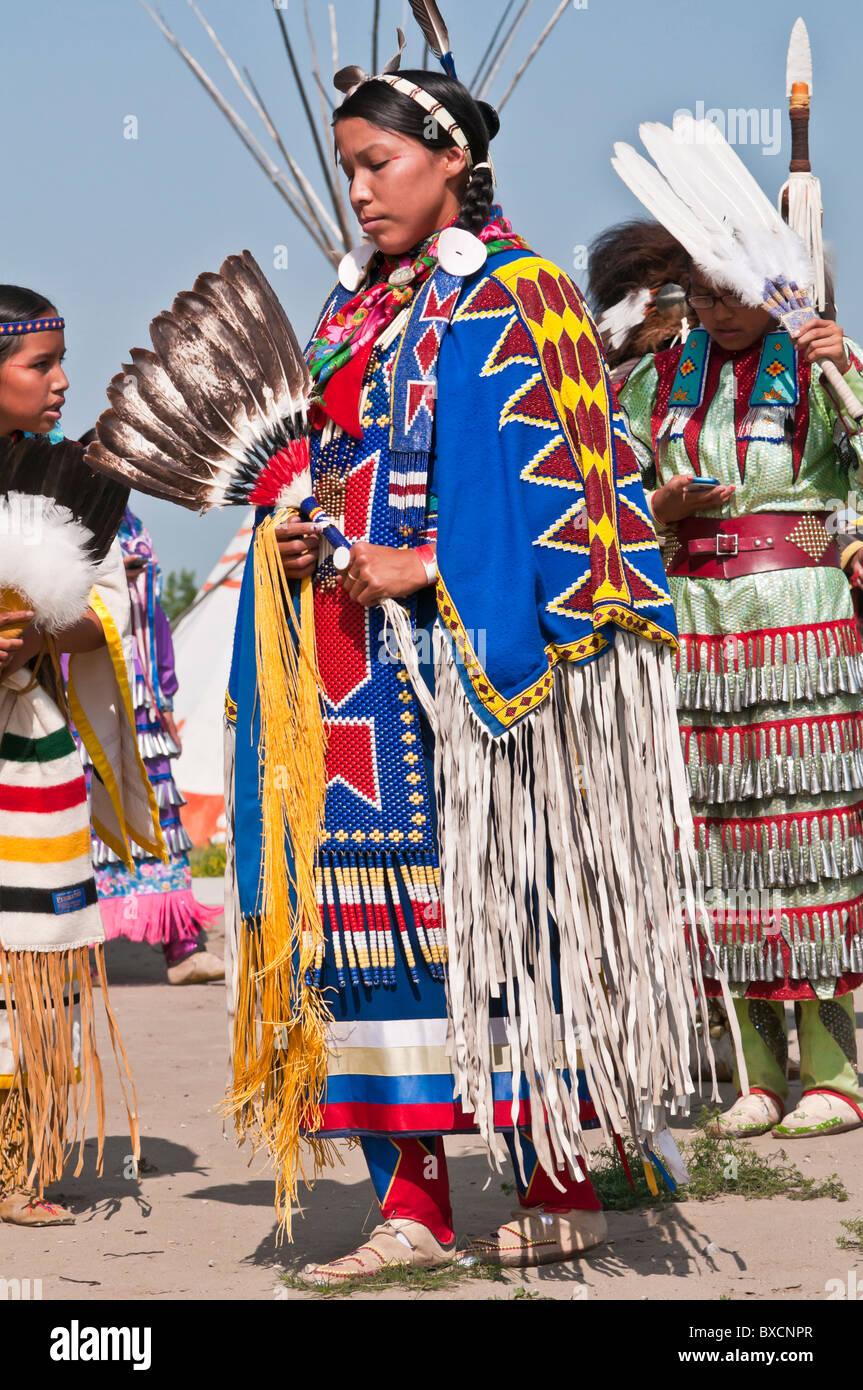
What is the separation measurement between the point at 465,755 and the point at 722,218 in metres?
1.75

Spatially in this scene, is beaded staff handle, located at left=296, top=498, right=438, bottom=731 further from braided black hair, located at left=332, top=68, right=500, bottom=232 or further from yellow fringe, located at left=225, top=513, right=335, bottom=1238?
braided black hair, located at left=332, top=68, right=500, bottom=232

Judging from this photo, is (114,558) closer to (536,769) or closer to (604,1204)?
(536,769)

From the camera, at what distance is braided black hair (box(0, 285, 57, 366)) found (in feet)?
11.4

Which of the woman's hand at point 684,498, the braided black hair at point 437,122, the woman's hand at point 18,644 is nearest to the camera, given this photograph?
the braided black hair at point 437,122

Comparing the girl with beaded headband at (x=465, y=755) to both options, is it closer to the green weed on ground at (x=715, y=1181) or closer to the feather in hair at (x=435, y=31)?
the feather in hair at (x=435, y=31)

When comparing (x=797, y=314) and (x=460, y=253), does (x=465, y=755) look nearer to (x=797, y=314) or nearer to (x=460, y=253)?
(x=460, y=253)

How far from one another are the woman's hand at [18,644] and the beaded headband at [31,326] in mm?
656

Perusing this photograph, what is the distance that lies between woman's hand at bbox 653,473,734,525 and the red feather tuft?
48.2 inches

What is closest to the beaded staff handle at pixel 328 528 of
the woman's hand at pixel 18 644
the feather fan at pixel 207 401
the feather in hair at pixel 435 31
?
the feather fan at pixel 207 401

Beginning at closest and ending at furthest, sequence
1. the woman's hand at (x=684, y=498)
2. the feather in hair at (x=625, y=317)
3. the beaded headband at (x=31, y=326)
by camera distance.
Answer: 1. the beaded headband at (x=31, y=326)
2. the woman's hand at (x=684, y=498)
3. the feather in hair at (x=625, y=317)

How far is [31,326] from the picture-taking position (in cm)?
351

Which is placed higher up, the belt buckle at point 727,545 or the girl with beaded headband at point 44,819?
the belt buckle at point 727,545

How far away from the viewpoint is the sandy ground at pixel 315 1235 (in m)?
2.75

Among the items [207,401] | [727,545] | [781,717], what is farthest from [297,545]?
[781,717]
